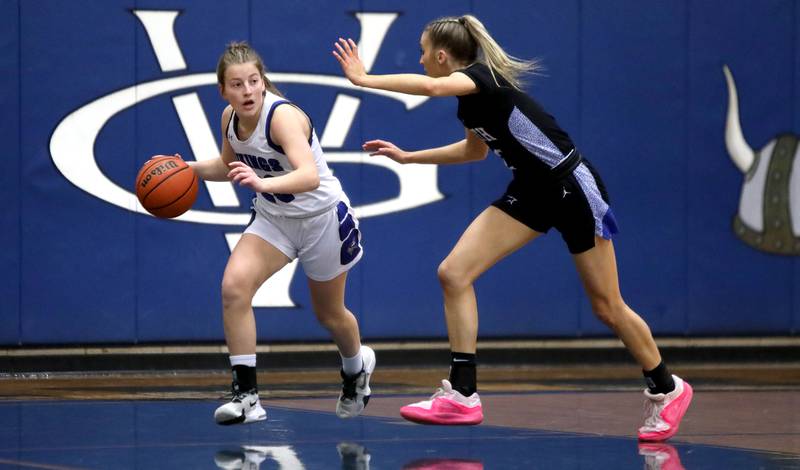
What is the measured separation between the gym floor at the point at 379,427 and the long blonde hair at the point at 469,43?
190cm

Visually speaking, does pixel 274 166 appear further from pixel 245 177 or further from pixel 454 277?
pixel 454 277

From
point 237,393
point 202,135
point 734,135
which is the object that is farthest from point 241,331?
point 734,135

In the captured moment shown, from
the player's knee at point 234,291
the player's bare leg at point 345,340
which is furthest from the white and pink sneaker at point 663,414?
the player's knee at point 234,291

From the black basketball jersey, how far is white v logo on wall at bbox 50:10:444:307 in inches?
192

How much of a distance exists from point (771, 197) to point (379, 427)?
630 centimetres

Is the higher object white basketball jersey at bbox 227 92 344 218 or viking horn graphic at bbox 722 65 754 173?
viking horn graphic at bbox 722 65 754 173

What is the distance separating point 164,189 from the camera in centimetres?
776

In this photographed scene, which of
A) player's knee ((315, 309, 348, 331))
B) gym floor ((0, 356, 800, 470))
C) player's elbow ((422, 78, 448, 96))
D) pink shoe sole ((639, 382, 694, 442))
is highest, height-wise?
player's elbow ((422, 78, 448, 96))

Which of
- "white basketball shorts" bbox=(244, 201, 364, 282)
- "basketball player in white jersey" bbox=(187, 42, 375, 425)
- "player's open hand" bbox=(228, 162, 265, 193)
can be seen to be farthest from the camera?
"white basketball shorts" bbox=(244, 201, 364, 282)

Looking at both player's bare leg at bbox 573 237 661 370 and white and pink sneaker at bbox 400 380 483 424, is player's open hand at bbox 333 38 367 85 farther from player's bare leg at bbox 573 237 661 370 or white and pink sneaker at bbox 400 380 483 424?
white and pink sneaker at bbox 400 380 483 424

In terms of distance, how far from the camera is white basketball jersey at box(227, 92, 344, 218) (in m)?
7.54

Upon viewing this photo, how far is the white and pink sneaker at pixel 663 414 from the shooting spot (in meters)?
7.73

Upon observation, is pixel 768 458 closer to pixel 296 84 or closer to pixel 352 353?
pixel 352 353

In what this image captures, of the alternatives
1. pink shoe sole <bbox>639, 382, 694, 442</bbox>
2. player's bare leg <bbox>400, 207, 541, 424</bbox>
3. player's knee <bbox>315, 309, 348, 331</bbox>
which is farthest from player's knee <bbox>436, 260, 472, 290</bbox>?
pink shoe sole <bbox>639, 382, 694, 442</bbox>
